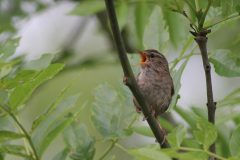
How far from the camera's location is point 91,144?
7.61 feet

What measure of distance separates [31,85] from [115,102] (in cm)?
85

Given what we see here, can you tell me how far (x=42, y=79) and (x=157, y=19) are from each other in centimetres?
126

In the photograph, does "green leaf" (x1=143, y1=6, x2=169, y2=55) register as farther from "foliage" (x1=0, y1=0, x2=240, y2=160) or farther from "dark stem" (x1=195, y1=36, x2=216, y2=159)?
"dark stem" (x1=195, y1=36, x2=216, y2=159)

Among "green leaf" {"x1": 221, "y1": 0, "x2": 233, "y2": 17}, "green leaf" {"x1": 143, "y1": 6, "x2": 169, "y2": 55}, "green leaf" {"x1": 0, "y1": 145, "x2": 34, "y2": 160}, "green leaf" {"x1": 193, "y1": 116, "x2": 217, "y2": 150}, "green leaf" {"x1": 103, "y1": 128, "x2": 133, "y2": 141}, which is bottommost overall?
"green leaf" {"x1": 193, "y1": 116, "x2": 217, "y2": 150}

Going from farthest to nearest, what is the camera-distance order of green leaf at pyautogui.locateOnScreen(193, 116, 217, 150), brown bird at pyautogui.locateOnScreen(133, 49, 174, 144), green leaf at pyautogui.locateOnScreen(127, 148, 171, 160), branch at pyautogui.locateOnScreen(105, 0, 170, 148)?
1. brown bird at pyautogui.locateOnScreen(133, 49, 174, 144)
2. branch at pyautogui.locateOnScreen(105, 0, 170, 148)
3. green leaf at pyautogui.locateOnScreen(193, 116, 217, 150)
4. green leaf at pyautogui.locateOnScreen(127, 148, 171, 160)

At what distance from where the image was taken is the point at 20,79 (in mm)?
1781

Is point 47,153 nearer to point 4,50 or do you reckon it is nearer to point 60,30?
point 60,30

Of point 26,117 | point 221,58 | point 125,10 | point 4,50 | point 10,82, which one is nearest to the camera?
point 10,82

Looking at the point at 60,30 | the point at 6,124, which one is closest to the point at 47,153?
the point at 60,30

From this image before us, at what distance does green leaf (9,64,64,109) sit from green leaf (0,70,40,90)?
0.08 feet

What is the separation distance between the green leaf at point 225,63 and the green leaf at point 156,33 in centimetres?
64

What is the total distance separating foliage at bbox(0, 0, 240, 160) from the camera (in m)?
1.74

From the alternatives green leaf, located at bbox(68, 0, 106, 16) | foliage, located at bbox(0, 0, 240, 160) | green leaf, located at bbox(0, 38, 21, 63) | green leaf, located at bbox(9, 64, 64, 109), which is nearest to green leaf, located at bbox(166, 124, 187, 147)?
foliage, located at bbox(0, 0, 240, 160)

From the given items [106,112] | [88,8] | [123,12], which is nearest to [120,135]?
[106,112]
